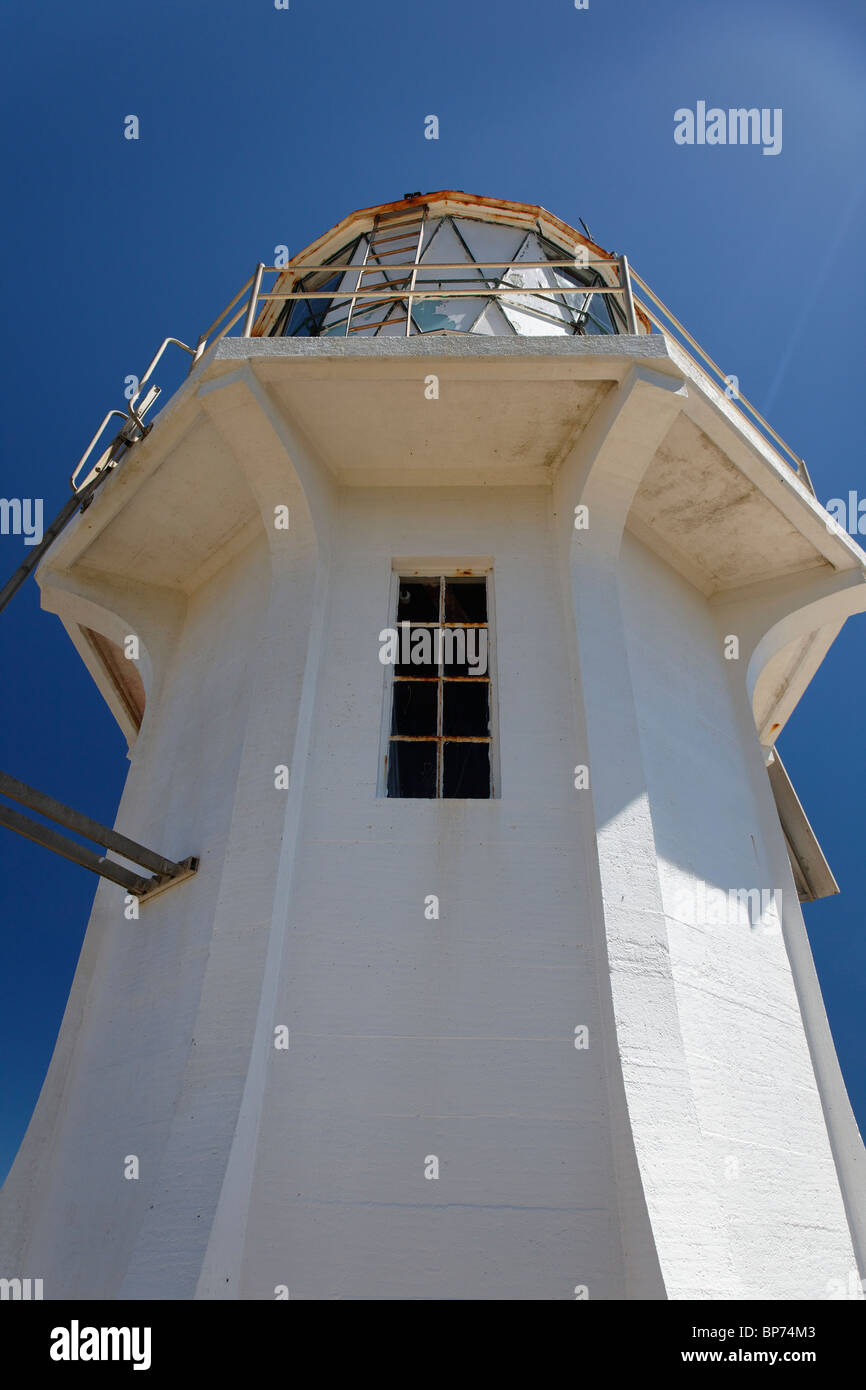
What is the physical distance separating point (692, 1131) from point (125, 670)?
8.39m

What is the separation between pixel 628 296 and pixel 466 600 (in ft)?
10.1

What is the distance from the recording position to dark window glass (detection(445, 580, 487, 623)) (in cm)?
893

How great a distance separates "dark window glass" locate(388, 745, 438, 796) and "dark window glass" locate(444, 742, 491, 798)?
0.16 meters

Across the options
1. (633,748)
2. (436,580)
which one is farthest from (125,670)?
(633,748)

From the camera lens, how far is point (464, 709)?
834 cm

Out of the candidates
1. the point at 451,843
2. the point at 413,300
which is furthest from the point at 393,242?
the point at 451,843

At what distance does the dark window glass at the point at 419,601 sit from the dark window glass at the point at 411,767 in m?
1.29

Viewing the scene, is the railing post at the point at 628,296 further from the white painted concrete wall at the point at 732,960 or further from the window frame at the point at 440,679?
the window frame at the point at 440,679

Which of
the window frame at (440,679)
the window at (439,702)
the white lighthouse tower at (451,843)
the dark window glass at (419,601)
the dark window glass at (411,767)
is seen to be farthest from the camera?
the dark window glass at (419,601)

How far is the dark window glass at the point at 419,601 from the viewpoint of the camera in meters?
8.92

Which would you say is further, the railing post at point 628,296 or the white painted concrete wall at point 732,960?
the railing post at point 628,296

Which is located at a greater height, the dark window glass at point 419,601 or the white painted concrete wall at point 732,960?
the dark window glass at point 419,601

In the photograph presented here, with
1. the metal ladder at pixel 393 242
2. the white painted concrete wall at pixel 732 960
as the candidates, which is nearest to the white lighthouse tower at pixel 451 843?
the white painted concrete wall at pixel 732 960
